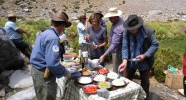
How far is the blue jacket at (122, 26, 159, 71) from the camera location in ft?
20.2

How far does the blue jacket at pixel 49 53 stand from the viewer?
4.88 m

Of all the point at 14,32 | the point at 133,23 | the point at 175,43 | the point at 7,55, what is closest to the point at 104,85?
the point at 133,23

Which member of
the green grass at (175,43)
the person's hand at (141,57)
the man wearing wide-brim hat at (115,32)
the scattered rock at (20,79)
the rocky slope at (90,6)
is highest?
the man wearing wide-brim hat at (115,32)

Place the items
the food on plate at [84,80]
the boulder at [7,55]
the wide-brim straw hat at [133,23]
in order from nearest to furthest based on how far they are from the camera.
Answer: the food on plate at [84,80]
the wide-brim straw hat at [133,23]
the boulder at [7,55]

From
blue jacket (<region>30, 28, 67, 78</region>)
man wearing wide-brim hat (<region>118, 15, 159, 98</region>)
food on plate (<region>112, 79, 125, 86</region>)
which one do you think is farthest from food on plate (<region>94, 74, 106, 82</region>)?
blue jacket (<region>30, 28, 67, 78</region>)

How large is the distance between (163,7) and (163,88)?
3126cm

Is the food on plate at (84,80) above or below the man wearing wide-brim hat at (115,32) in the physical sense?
below

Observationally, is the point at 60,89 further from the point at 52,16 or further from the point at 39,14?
the point at 39,14

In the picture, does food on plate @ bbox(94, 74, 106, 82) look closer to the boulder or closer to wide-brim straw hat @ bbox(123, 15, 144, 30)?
wide-brim straw hat @ bbox(123, 15, 144, 30)

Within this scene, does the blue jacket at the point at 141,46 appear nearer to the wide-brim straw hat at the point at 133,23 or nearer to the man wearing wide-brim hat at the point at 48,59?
the wide-brim straw hat at the point at 133,23

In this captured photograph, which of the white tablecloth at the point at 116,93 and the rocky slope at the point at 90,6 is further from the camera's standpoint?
the rocky slope at the point at 90,6

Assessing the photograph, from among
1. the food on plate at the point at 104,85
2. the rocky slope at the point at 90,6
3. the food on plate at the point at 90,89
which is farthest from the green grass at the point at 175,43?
the rocky slope at the point at 90,6

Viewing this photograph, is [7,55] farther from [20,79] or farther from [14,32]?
[14,32]

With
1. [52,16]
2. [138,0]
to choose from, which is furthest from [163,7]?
[52,16]
